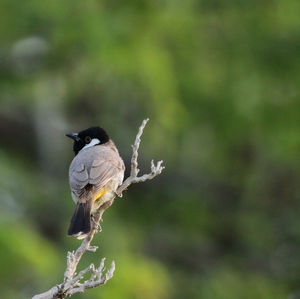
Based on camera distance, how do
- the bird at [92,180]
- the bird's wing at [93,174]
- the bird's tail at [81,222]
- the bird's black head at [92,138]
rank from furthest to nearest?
the bird's black head at [92,138], the bird's wing at [93,174], the bird at [92,180], the bird's tail at [81,222]

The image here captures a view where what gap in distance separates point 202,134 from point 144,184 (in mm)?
988

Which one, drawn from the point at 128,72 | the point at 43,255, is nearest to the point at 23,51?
the point at 128,72

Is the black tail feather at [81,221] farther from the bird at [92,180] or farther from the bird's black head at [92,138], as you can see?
the bird's black head at [92,138]

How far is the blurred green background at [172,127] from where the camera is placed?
8.54 meters

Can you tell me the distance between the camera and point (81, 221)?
4.30m

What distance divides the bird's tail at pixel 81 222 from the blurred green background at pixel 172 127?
3100 millimetres

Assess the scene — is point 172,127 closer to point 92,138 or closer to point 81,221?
point 92,138

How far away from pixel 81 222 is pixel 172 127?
4.70 metres

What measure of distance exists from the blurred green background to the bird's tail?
310cm

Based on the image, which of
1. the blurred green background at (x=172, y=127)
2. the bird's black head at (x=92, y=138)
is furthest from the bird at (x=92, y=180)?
the blurred green background at (x=172, y=127)

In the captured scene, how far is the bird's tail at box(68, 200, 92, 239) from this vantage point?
4.18 metres

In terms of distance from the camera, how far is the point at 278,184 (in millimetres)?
10172

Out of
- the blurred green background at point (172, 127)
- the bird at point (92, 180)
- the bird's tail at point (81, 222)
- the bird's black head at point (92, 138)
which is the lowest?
the bird's tail at point (81, 222)

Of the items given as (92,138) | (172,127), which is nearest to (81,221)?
(92,138)
